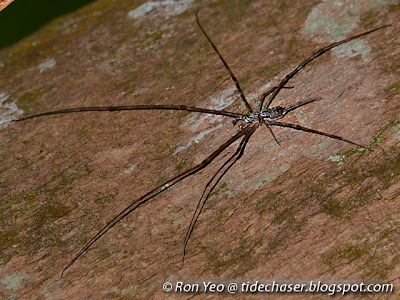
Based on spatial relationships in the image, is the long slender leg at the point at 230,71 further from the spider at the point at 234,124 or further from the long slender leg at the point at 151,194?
the long slender leg at the point at 151,194

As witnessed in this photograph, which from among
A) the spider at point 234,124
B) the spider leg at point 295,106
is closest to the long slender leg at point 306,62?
the spider at point 234,124

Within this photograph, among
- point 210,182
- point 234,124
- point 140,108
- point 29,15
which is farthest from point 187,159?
point 29,15

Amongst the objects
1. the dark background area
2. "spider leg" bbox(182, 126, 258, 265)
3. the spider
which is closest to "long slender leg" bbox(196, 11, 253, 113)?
the spider

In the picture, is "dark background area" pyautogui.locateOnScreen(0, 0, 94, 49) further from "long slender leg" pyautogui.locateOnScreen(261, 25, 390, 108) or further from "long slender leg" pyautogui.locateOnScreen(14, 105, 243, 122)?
"long slender leg" pyautogui.locateOnScreen(261, 25, 390, 108)

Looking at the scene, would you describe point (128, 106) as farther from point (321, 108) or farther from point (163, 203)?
point (321, 108)

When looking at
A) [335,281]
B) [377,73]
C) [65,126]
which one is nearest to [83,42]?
[65,126]

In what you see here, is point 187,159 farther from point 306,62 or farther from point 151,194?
point 306,62
